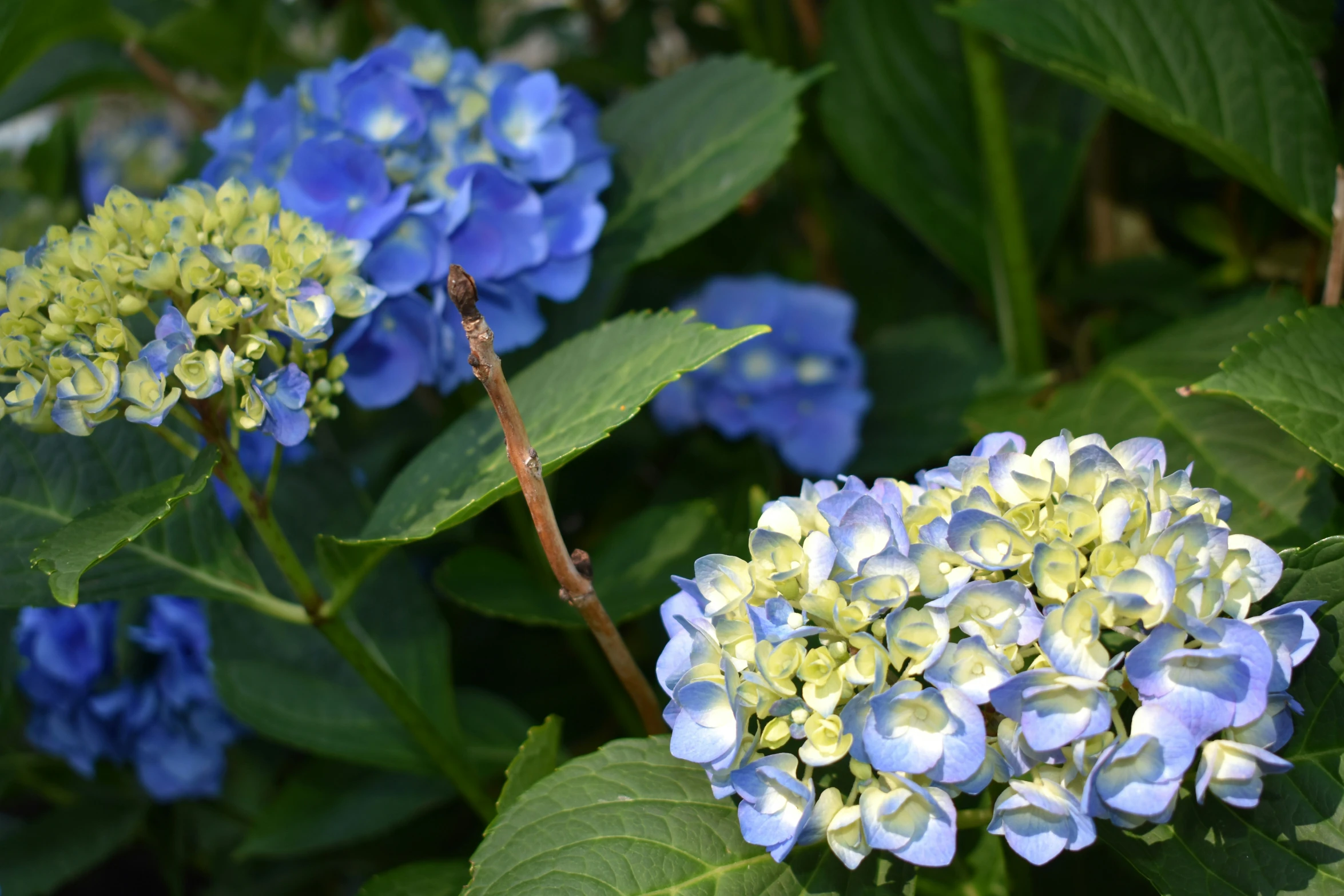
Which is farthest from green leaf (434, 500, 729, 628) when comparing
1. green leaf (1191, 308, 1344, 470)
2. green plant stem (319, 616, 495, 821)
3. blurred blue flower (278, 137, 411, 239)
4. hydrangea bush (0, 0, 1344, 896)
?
green leaf (1191, 308, 1344, 470)

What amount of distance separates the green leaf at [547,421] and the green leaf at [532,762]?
0.51ft

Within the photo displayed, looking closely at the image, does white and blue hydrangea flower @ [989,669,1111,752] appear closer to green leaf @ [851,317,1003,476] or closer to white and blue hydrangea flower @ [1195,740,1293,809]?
white and blue hydrangea flower @ [1195,740,1293,809]

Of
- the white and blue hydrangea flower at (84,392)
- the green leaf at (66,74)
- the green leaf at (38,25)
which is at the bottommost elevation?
the white and blue hydrangea flower at (84,392)

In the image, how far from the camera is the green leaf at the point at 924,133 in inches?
51.6

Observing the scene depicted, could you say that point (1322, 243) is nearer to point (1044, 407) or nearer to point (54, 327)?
point (1044, 407)

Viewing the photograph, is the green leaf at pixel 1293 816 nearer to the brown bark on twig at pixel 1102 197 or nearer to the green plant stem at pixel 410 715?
the green plant stem at pixel 410 715

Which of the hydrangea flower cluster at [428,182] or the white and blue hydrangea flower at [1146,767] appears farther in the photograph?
the hydrangea flower cluster at [428,182]

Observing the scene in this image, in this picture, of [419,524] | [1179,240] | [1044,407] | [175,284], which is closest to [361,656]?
[419,524]

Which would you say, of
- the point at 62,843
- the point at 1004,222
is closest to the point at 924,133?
the point at 1004,222

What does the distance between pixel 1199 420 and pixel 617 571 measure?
52 centimetres

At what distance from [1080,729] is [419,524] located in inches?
16.1

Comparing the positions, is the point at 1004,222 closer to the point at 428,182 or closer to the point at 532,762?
the point at 428,182

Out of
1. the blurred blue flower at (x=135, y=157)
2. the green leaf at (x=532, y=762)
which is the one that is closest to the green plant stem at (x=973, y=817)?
the green leaf at (x=532, y=762)

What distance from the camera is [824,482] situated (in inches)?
27.0
